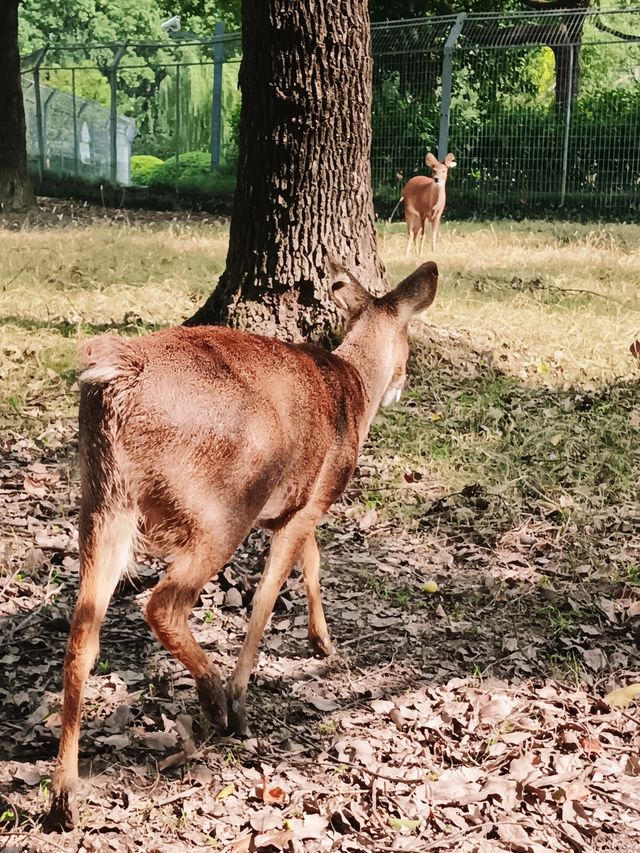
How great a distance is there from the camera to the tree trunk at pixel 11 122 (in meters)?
15.9

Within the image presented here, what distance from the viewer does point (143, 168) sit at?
2167cm

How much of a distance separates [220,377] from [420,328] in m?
4.28

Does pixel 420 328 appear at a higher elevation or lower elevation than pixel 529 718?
higher

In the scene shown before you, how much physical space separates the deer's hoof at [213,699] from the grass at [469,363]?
211 centimetres

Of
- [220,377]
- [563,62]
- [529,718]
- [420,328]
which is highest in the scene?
[563,62]

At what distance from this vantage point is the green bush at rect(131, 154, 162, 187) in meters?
21.1

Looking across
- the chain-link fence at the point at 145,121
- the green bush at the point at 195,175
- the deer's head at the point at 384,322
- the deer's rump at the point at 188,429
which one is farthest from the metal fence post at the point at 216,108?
the deer's rump at the point at 188,429

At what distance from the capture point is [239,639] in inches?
175

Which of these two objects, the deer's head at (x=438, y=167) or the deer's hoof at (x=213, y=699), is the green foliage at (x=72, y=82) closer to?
the deer's head at (x=438, y=167)

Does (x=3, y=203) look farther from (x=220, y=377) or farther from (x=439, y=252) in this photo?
(x=220, y=377)

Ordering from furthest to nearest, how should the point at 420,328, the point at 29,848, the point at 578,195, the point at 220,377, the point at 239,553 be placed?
the point at 578,195, the point at 420,328, the point at 239,553, the point at 220,377, the point at 29,848

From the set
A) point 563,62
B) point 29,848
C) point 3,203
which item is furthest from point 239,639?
point 563,62

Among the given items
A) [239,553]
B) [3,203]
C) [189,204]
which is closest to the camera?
[239,553]

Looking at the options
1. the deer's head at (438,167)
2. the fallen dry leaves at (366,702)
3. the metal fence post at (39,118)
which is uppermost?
the metal fence post at (39,118)
